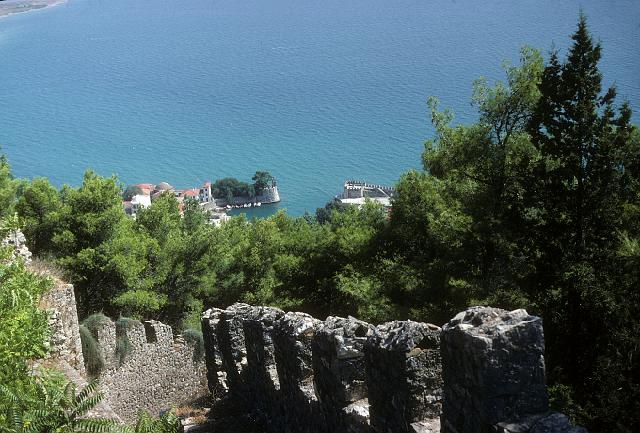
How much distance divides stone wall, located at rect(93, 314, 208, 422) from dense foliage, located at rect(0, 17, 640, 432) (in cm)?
398

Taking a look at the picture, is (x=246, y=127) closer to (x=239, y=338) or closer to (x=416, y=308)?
(x=416, y=308)

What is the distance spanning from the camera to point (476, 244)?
55.5 feet

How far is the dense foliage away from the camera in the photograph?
40.9 ft

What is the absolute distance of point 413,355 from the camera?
4.79 m

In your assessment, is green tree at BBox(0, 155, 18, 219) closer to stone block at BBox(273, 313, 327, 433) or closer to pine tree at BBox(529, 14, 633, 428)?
pine tree at BBox(529, 14, 633, 428)

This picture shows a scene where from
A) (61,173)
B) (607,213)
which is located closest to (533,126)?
(607,213)

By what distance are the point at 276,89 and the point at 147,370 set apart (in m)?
89.5

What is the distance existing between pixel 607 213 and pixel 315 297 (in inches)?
373

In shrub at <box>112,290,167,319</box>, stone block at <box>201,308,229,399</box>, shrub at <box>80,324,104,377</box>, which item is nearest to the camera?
stone block at <box>201,308,229,399</box>

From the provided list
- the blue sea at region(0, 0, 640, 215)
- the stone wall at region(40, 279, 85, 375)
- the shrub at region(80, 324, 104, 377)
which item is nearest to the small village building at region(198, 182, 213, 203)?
the blue sea at region(0, 0, 640, 215)

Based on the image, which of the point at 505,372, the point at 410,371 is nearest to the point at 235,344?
the point at 410,371

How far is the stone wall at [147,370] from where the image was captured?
12891 millimetres

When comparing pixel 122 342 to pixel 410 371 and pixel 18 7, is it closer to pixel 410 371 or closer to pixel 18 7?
pixel 410 371

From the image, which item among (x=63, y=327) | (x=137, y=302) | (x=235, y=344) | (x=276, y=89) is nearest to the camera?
(x=235, y=344)
